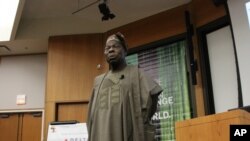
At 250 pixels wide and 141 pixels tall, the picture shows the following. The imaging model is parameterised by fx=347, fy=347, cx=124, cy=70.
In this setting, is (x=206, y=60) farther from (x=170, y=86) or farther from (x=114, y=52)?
(x=114, y=52)

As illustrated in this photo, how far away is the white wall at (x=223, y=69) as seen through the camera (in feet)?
13.1

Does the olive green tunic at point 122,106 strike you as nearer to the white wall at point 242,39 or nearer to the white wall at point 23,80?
the white wall at point 242,39

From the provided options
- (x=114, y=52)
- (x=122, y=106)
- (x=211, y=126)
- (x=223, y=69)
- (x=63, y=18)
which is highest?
(x=63, y=18)

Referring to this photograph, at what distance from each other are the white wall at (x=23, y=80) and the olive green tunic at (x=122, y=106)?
3.66m

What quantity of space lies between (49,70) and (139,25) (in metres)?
1.57

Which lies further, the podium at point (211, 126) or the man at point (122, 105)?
the man at point (122, 105)

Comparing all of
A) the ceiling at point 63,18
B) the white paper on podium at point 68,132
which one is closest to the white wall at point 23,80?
the ceiling at point 63,18

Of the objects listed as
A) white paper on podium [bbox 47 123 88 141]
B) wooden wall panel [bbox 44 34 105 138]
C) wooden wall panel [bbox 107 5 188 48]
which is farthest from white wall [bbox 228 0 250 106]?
wooden wall panel [bbox 44 34 105 138]

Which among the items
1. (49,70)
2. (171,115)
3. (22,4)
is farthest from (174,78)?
(22,4)

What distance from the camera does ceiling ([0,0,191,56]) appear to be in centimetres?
500

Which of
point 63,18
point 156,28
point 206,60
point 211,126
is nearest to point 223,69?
point 206,60

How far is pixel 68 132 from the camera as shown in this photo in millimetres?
4660

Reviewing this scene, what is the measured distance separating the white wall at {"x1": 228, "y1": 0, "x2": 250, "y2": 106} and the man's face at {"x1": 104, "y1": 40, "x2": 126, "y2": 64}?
131 cm

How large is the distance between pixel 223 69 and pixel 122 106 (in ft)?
7.28
